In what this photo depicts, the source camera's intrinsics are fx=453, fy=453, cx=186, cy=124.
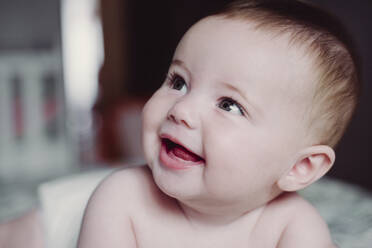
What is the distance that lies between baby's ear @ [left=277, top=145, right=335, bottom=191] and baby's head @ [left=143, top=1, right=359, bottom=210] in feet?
0.04

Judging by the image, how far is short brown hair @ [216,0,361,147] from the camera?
786 millimetres

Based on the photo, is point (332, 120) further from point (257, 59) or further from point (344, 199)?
point (344, 199)

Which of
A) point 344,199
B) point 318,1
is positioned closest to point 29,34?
point 318,1

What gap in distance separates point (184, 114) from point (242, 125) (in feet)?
0.33

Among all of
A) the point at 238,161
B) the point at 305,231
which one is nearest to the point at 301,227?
the point at 305,231

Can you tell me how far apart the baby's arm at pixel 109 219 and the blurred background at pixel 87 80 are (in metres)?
0.45

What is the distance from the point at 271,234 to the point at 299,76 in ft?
1.08

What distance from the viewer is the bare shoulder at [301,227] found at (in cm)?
87

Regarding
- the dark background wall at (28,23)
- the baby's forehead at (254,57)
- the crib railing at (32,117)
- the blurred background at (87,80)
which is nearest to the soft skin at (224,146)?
the baby's forehead at (254,57)

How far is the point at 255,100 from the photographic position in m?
0.76

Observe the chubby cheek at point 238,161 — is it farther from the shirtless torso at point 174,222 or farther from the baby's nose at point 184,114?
the shirtless torso at point 174,222

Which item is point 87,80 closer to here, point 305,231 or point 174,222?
point 174,222

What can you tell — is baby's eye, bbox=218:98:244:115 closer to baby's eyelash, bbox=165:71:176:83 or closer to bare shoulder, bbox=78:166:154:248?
baby's eyelash, bbox=165:71:176:83

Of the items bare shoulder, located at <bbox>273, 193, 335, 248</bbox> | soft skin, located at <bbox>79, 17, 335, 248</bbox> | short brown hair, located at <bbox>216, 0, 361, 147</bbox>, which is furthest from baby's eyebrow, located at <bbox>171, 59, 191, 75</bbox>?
bare shoulder, located at <bbox>273, 193, 335, 248</bbox>
